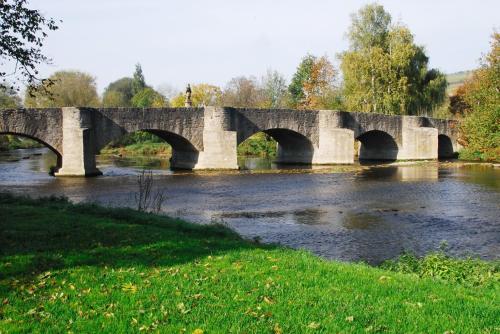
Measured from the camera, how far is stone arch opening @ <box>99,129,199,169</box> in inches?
1567

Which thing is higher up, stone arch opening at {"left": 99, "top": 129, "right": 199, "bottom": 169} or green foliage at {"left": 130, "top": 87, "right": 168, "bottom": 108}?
green foliage at {"left": 130, "top": 87, "right": 168, "bottom": 108}

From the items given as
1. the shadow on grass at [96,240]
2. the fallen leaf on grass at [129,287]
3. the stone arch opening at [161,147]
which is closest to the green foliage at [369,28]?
the stone arch opening at [161,147]

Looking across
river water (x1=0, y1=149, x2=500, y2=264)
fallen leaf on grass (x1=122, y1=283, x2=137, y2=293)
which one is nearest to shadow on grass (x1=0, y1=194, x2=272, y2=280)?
fallen leaf on grass (x1=122, y1=283, x2=137, y2=293)

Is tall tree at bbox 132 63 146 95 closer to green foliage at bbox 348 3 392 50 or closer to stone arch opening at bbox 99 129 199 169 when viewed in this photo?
stone arch opening at bbox 99 129 199 169

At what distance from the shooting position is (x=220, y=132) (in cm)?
3844

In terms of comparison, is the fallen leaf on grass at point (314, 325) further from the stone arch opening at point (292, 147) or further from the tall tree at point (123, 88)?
the tall tree at point (123, 88)

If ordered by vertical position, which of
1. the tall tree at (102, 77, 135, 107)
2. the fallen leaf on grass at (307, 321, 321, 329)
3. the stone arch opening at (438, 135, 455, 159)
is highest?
the tall tree at (102, 77, 135, 107)

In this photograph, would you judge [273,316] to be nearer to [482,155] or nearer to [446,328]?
[446,328]

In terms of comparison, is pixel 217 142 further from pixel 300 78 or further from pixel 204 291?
pixel 300 78

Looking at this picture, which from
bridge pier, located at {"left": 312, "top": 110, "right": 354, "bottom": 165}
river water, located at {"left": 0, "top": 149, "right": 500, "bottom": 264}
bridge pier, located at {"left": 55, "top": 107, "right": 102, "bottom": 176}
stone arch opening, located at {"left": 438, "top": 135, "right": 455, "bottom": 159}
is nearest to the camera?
river water, located at {"left": 0, "top": 149, "right": 500, "bottom": 264}

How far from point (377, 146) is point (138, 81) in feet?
212

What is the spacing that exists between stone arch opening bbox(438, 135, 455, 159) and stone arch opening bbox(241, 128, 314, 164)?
19.4 m

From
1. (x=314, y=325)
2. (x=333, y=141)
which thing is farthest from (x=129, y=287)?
(x=333, y=141)

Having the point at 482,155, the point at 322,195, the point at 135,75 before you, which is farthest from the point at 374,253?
the point at 135,75
